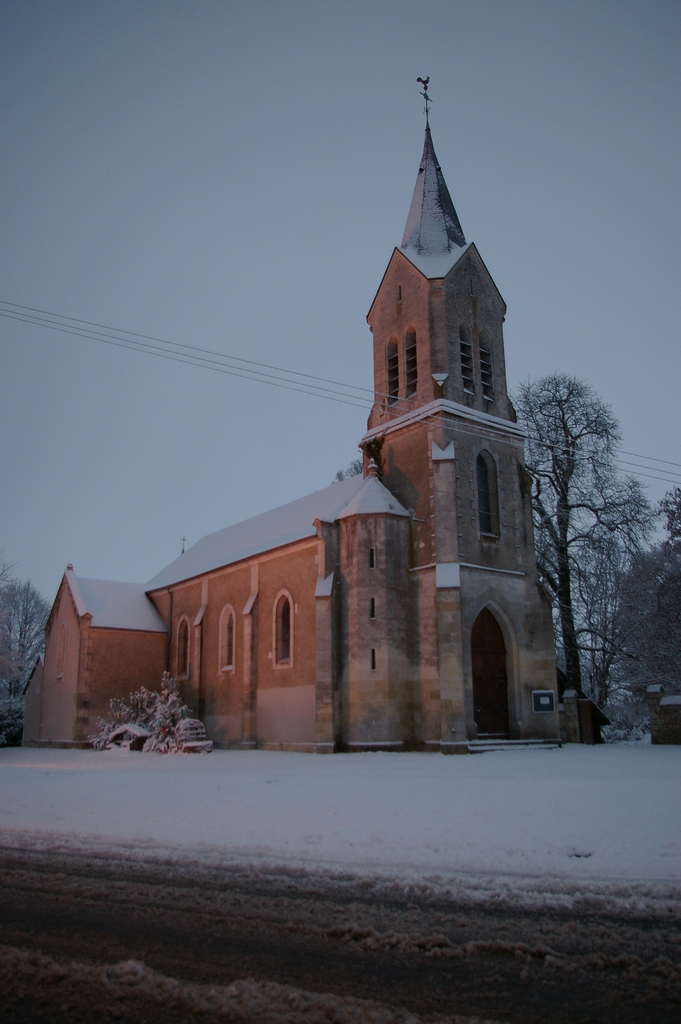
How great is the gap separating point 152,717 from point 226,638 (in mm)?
4527

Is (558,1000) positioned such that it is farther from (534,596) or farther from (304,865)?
(534,596)

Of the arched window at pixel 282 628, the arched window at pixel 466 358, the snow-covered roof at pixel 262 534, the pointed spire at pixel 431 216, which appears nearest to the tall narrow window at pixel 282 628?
the arched window at pixel 282 628

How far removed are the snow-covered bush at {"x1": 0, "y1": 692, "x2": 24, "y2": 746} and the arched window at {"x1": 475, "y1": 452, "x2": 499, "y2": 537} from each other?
2768cm

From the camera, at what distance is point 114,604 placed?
3884cm

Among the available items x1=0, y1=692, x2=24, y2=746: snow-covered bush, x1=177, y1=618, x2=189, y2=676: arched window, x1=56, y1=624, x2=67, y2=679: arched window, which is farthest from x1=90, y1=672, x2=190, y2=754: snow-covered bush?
x1=0, y1=692, x2=24, y2=746: snow-covered bush

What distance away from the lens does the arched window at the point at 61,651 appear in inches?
1482

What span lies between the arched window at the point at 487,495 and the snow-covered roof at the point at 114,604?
1888 cm

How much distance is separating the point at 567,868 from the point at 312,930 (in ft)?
10.4

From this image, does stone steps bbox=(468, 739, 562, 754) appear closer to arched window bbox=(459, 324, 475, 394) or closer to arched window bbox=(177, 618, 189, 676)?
arched window bbox=(459, 324, 475, 394)

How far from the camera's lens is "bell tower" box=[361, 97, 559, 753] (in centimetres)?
2506

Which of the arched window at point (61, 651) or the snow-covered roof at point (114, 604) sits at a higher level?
the snow-covered roof at point (114, 604)

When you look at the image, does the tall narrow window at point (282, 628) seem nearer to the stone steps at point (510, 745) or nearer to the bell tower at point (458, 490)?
the bell tower at point (458, 490)

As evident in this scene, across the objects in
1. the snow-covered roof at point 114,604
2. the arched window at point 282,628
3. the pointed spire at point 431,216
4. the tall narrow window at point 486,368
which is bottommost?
the arched window at point 282,628

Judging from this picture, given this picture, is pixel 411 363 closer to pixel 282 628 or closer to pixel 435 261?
pixel 435 261
